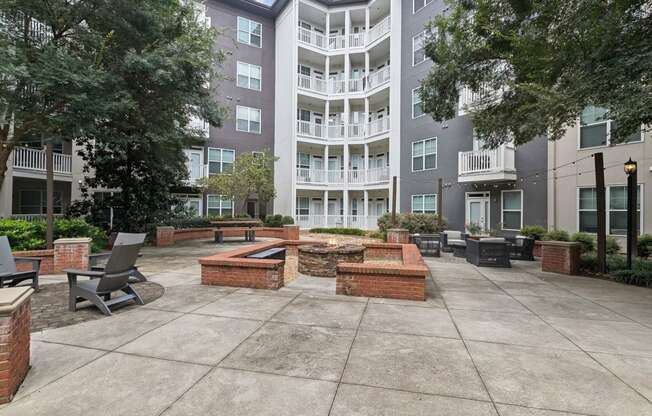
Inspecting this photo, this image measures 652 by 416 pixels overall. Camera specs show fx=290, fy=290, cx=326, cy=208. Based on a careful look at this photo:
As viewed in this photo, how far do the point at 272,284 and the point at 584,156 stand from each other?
14096 mm

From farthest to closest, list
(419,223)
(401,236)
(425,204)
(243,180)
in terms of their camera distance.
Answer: (425,204) → (243,180) → (419,223) → (401,236)

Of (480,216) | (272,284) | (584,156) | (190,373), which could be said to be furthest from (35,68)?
(584,156)

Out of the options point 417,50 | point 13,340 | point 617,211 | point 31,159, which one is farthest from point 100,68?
point 617,211

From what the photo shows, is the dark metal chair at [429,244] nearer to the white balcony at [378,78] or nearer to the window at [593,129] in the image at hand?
the window at [593,129]

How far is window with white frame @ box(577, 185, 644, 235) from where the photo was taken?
11.4 metres

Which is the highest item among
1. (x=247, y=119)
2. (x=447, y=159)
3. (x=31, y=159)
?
(x=247, y=119)

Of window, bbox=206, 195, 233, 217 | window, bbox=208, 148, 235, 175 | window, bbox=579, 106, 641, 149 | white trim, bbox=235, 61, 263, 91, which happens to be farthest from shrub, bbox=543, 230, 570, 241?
white trim, bbox=235, 61, 263, 91

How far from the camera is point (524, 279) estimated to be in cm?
742

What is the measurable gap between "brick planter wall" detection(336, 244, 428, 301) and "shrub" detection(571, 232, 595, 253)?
373 inches

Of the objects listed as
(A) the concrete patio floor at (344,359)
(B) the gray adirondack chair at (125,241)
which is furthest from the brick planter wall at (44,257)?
(A) the concrete patio floor at (344,359)

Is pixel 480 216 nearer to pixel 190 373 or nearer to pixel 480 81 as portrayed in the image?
pixel 480 81

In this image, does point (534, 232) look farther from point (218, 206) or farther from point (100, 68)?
point (218, 206)

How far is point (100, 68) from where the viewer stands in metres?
7.92

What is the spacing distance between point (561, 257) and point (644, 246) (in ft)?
16.2
